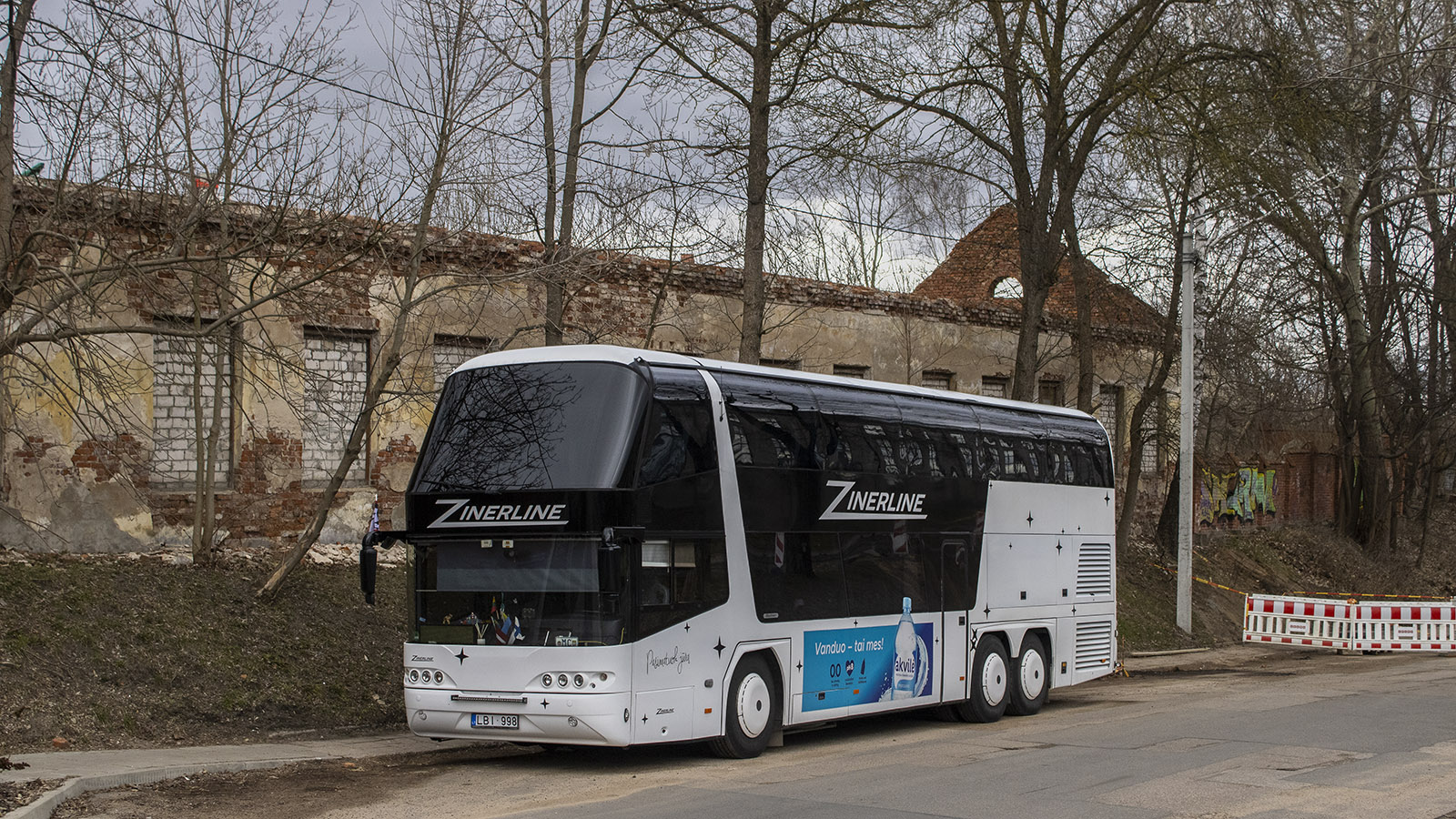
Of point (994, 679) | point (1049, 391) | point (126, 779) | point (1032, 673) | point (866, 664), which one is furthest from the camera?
point (1049, 391)

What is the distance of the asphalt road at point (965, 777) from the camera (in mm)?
9672

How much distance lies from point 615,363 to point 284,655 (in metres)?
5.82

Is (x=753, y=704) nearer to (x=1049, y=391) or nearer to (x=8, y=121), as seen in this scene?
(x=8, y=121)

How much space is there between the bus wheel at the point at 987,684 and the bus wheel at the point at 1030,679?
0.22 m

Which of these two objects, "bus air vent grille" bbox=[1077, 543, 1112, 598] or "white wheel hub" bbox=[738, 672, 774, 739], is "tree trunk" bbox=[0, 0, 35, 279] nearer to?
"white wheel hub" bbox=[738, 672, 774, 739]

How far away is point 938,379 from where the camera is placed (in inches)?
1190

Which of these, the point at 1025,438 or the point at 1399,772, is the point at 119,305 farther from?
the point at 1399,772

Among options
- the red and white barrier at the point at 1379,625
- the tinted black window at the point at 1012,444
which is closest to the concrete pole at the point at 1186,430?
the red and white barrier at the point at 1379,625

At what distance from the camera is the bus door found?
15578 mm

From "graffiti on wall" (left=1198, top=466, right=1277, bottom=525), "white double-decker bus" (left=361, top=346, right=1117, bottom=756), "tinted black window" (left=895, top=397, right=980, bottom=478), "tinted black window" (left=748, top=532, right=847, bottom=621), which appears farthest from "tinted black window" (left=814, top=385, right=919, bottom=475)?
"graffiti on wall" (left=1198, top=466, right=1277, bottom=525)

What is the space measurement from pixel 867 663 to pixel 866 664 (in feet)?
0.05

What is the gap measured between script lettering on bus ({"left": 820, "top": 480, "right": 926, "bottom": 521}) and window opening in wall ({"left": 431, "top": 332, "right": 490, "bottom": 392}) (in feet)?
26.3

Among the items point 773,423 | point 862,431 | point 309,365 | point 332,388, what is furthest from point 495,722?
point 309,365

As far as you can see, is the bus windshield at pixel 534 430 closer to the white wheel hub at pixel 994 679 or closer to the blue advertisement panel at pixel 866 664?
the blue advertisement panel at pixel 866 664
